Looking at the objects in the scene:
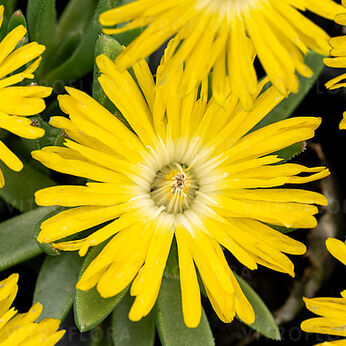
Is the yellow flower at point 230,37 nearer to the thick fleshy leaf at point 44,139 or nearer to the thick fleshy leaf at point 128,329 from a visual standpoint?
the thick fleshy leaf at point 44,139

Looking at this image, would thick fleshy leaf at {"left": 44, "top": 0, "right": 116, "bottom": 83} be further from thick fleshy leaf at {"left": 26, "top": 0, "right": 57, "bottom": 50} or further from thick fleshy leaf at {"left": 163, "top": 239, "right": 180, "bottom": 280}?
thick fleshy leaf at {"left": 163, "top": 239, "right": 180, "bottom": 280}

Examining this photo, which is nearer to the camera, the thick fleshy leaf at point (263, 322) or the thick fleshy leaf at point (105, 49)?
the thick fleshy leaf at point (105, 49)

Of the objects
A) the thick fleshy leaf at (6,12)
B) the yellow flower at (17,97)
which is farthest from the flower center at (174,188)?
the thick fleshy leaf at (6,12)

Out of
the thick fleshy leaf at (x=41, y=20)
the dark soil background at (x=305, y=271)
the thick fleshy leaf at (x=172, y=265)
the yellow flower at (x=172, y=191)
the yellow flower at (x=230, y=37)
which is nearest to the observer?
the yellow flower at (x=230, y=37)

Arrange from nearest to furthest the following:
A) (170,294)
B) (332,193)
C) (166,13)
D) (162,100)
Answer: (166,13) < (162,100) < (170,294) < (332,193)

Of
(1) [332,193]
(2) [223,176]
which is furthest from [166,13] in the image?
(1) [332,193]

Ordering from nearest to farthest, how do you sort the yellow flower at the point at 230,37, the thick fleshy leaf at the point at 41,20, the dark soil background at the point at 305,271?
the yellow flower at the point at 230,37 → the thick fleshy leaf at the point at 41,20 → the dark soil background at the point at 305,271

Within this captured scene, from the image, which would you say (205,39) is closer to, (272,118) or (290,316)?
(272,118)
